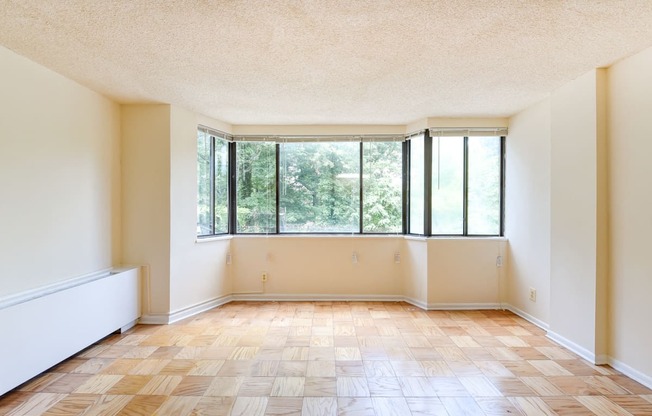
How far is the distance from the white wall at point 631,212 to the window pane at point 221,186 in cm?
403

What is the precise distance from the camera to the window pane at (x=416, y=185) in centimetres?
451

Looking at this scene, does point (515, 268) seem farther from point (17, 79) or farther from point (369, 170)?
point (17, 79)

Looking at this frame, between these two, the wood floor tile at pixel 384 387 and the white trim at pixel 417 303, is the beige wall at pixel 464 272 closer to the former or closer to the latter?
the white trim at pixel 417 303

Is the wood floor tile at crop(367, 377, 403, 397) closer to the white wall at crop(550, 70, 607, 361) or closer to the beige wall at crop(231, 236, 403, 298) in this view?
the white wall at crop(550, 70, 607, 361)

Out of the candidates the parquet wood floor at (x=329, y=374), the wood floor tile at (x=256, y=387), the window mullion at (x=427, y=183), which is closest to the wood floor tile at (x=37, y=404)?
the parquet wood floor at (x=329, y=374)

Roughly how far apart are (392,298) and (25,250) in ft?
12.6

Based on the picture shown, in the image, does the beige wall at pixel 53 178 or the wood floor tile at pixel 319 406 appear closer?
the wood floor tile at pixel 319 406

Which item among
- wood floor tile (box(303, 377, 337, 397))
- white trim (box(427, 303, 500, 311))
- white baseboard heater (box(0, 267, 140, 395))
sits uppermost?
white baseboard heater (box(0, 267, 140, 395))

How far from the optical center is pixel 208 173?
4418 mm

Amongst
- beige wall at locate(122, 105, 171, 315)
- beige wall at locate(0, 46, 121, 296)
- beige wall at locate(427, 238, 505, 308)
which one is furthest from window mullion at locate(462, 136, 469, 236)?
beige wall at locate(0, 46, 121, 296)

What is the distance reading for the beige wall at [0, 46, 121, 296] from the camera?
8.29 ft

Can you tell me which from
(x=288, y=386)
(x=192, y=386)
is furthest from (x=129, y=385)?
(x=288, y=386)

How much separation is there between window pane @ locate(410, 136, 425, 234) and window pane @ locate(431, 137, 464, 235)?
154 mm

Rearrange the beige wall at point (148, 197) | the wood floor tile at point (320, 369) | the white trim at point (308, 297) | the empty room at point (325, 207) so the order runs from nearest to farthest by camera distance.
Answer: the empty room at point (325, 207), the wood floor tile at point (320, 369), the beige wall at point (148, 197), the white trim at point (308, 297)
